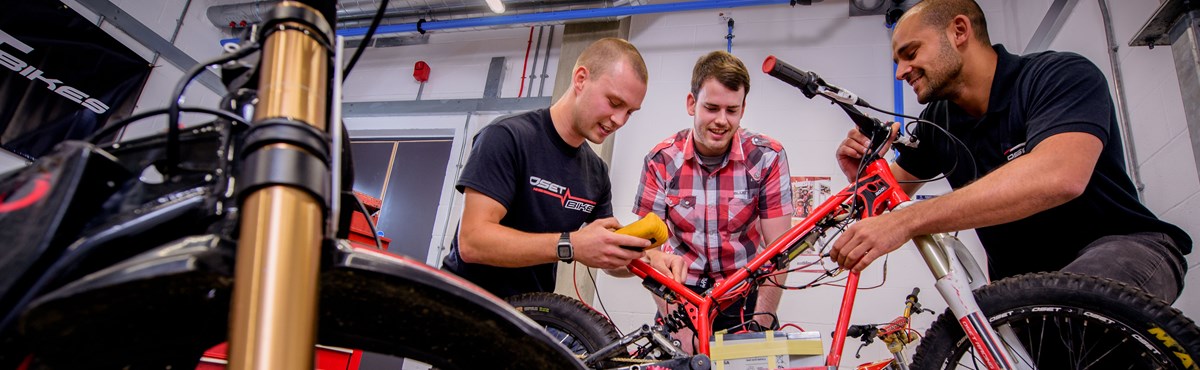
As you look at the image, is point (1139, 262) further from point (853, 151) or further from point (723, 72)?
point (723, 72)

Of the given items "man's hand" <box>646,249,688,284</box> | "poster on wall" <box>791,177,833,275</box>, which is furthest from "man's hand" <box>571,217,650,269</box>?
"poster on wall" <box>791,177,833,275</box>

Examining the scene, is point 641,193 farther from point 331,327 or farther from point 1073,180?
point 331,327

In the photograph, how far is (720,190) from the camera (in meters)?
2.17

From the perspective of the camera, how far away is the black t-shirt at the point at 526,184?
1.57 metres

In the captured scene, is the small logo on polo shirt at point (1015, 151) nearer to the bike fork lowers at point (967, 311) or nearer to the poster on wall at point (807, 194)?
the bike fork lowers at point (967, 311)

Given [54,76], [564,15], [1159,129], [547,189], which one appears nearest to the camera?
[547,189]

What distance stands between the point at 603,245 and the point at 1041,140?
0.99 m

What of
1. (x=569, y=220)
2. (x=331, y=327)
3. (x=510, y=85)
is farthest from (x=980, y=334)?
(x=510, y=85)

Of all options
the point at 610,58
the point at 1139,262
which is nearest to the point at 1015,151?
the point at 1139,262

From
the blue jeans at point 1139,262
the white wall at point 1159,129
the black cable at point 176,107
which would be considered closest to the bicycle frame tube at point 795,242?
the blue jeans at point 1139,262

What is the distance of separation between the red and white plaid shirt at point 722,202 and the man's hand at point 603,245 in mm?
712

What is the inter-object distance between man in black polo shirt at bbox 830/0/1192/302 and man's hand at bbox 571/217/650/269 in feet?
1.66

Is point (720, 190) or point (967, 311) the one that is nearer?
point (967, 311)

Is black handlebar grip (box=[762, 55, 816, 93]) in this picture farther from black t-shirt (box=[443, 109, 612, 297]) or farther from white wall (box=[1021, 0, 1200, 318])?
white wall (box=[1021, 0, 1200, 318])
